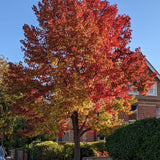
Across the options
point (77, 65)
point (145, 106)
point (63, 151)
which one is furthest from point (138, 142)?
point (145, 106)

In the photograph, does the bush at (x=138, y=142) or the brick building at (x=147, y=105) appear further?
the brick building at (x=147, y=105)

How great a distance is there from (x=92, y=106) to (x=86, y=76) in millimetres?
1852

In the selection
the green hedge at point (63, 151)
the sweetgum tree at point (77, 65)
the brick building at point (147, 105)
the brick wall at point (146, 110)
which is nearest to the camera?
the sweetgum tree at point (77, 65)

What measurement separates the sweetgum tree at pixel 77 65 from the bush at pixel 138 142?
380 centimetres

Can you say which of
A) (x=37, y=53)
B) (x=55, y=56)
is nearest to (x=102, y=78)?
(x=55, y=56)

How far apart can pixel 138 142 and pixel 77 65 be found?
599cm

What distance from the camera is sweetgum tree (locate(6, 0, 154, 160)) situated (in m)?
13.5

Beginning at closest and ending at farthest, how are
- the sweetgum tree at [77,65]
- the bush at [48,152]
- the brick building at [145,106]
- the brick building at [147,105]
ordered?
1. the sweetgum tree at [77,65]
2. the bush at [48,152]
3. the brick building at [145,106]
4. the brick building at [147,105]

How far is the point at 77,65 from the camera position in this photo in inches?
549

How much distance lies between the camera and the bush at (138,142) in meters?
8.36

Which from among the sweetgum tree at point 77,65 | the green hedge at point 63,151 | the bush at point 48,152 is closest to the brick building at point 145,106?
the bush at point 48,152

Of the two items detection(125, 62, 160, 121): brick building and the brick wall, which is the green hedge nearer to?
detection(125, 62, 160, 121): brick building

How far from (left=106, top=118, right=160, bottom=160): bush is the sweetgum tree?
380 centimetres

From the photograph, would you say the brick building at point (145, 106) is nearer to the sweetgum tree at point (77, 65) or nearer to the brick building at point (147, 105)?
the brick building at point (147, 105)
